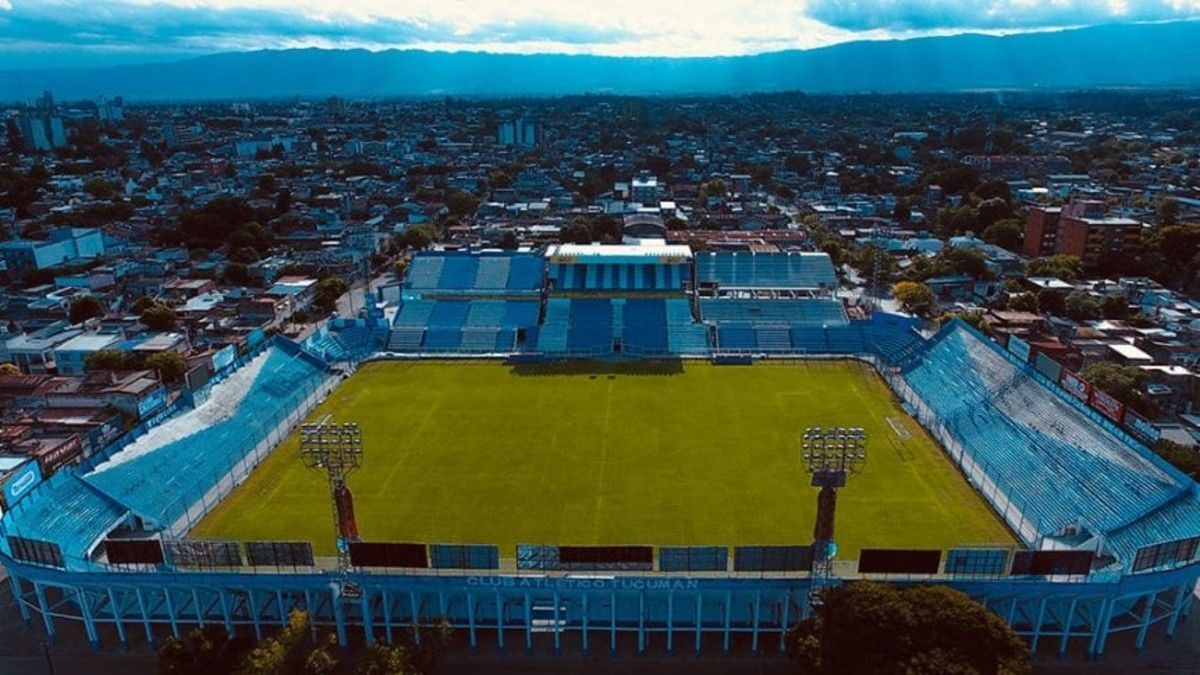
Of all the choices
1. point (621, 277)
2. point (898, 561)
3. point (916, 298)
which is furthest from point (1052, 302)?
point (898, 561)

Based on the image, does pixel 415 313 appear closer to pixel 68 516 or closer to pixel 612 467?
pixel 612 467

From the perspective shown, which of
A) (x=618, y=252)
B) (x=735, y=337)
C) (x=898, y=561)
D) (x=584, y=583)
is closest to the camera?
(x=898, y=561)

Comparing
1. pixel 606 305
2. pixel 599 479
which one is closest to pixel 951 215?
pixel 606 305

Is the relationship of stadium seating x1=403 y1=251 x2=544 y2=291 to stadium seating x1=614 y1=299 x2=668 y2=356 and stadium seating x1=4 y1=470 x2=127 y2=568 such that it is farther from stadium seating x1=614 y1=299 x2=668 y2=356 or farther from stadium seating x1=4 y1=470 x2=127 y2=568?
stadium seating x1=4 y1=470 x2=127 y2=568

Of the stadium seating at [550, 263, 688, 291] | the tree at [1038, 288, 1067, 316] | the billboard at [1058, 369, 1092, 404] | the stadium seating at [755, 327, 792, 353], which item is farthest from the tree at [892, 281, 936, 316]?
A: the billboard at [1058, 369, 1092, 404]

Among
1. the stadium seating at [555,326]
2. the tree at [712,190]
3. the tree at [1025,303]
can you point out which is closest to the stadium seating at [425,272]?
the stadium seating at [555,326]
